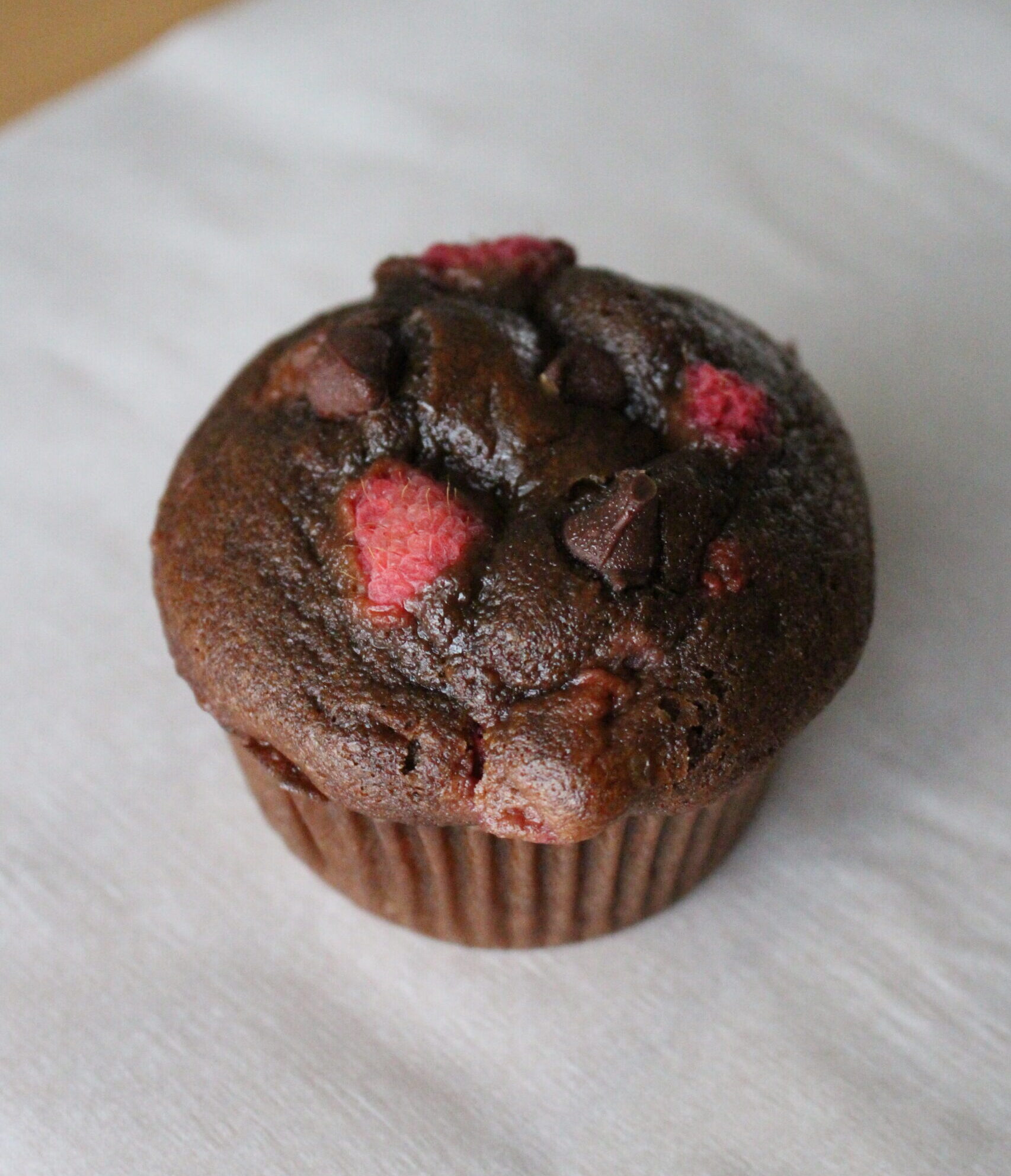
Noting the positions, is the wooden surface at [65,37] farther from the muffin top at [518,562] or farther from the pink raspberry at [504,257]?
the muffin top at [518,562]

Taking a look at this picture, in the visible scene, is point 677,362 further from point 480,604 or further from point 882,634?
point 882,634

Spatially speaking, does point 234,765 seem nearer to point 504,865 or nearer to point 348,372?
point 504,865

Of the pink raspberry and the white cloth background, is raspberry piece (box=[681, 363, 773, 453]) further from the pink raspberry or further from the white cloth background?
the white cloth background

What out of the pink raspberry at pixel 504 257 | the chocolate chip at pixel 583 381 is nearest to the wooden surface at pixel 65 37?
the pink raspberry at pixel 504 257

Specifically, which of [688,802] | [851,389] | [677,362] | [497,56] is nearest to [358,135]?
[497,56]

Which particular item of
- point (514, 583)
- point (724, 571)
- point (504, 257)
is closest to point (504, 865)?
point (514, 583)

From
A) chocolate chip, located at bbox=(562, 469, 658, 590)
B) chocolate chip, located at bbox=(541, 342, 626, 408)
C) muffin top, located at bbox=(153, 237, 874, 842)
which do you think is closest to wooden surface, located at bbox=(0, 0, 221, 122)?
muffin top, located at bbox=(153, 237, 874, 842)

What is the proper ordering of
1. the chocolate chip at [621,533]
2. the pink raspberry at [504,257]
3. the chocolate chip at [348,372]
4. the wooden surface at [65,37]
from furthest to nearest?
the wooden surface at [65,37], the pink raspberry at [504,257], the chocolate chip at [348,372], the chocolate chip at [621,533]
